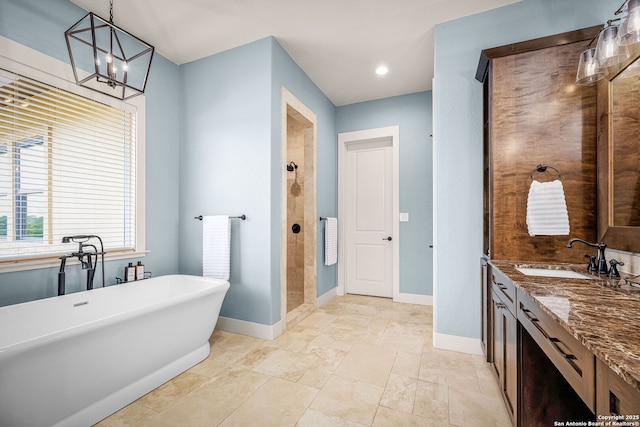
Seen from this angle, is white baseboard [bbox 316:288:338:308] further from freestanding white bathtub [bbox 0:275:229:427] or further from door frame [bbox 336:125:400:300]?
freestanding white bathtub [bbox 0:275:229:427]

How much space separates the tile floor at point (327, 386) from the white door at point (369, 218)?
1.37 metres

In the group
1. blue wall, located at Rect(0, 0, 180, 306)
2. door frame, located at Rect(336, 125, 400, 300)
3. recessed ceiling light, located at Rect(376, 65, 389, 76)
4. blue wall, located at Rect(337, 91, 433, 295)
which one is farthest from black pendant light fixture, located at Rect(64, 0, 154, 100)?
blue wall, located at Rect(337, 91, 433, 295)

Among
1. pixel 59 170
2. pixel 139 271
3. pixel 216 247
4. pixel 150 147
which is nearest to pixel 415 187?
pixel 216 247

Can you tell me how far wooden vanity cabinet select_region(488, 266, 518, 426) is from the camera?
1.39m

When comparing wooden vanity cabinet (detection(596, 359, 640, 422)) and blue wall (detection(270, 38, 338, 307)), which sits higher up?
blue wall (detection(270, 38, 338, 307))

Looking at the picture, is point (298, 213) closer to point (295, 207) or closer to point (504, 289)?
point (295, 207)

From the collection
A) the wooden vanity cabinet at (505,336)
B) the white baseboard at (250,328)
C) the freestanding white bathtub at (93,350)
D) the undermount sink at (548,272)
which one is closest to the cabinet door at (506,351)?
the wooden vanity cabinet at (505,336)

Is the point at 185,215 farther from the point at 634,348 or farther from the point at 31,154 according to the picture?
the point at 634,348

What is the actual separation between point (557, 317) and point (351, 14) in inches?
99.6

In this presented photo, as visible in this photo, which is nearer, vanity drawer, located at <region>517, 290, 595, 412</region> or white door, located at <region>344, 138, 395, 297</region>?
vanity drawer, located at <region>517, 290, 595, 412</region>

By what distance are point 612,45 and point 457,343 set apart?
2190 millimetres

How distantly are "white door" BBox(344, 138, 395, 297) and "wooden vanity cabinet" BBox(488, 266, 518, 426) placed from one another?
215 cm

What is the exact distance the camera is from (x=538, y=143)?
1914mm

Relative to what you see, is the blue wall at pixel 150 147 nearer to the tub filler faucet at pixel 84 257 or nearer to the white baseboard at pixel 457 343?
the tub filler faucet at pixel 84 257
